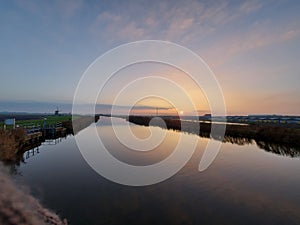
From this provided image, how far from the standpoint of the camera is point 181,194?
9.69 metres

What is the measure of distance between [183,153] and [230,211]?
11.5 m

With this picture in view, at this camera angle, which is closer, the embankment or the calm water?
the embankment

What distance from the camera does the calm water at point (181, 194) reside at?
754cm

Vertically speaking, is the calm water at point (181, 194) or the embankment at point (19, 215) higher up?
the embankment at point (19, 215)

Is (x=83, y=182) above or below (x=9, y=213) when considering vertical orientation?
below

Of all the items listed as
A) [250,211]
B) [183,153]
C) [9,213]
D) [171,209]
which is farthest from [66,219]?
[183,153]

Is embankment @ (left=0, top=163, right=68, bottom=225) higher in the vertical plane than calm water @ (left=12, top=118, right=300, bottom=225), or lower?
higher

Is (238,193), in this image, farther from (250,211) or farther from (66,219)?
(66,219)

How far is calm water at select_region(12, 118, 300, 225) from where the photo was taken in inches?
297

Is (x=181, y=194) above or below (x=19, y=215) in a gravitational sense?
below

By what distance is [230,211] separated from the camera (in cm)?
806

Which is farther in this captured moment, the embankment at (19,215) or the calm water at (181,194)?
the calm water at (181,194)

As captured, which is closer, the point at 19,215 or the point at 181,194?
the point at 19,215

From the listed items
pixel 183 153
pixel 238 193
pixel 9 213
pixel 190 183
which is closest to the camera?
pixel 9 213
